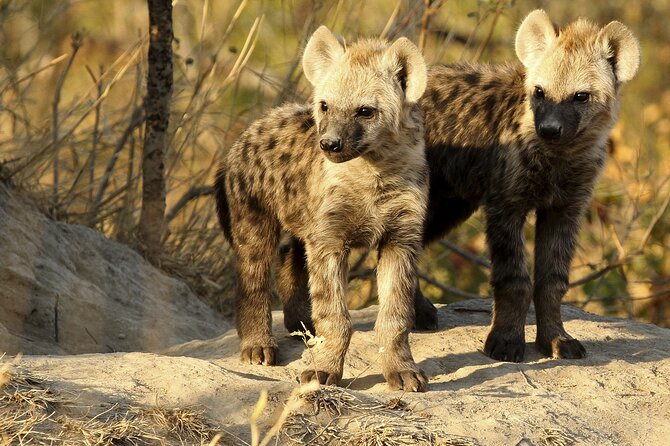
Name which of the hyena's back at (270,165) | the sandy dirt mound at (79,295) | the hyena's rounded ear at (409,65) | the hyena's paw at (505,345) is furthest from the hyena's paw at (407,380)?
the sandy dirt mound at (79,295)

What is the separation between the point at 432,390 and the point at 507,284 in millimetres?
810

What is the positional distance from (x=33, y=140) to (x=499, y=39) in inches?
212

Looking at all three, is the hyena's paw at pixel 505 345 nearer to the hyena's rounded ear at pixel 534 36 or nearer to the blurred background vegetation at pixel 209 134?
the hyena's rounded ear at pixel 534 36

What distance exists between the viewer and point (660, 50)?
10977 mm

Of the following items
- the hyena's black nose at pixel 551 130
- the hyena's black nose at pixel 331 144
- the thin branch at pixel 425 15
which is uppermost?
the thin branch at pixel 425 15

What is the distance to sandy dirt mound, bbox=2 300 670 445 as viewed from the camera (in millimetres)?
3653

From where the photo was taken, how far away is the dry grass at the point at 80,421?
10.6ft

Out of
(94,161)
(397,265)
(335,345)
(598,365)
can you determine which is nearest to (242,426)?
(335,345)

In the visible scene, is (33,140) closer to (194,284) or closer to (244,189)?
(194,284)

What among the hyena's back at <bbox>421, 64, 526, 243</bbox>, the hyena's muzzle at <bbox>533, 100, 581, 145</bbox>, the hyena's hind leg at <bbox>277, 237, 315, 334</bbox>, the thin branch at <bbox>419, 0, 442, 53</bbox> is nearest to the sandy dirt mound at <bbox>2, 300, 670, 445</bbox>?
the hyena's hind leg at <bbox>277, 237, 315, 334</bbox>

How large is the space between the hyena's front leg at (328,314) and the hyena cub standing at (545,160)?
0.91 m

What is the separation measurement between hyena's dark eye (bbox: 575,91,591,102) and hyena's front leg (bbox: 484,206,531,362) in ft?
1.95

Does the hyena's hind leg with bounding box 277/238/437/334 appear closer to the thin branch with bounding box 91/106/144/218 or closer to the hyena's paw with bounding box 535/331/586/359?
the hyena's paw with bounding box 535/331/586/359

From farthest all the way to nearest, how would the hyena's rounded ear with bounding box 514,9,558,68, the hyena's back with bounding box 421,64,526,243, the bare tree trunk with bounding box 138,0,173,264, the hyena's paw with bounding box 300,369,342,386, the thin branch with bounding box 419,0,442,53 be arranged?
the thin branch with bounding box 419,0,442,53
the bare tree trunk with bounding box 138,0,173,264
the hyena's back with bounding box 421,64,526,243
the hyena's rounded ear with bounding box 514,9,558,68
the hyena's paw with bounding box 300,369,342,386
